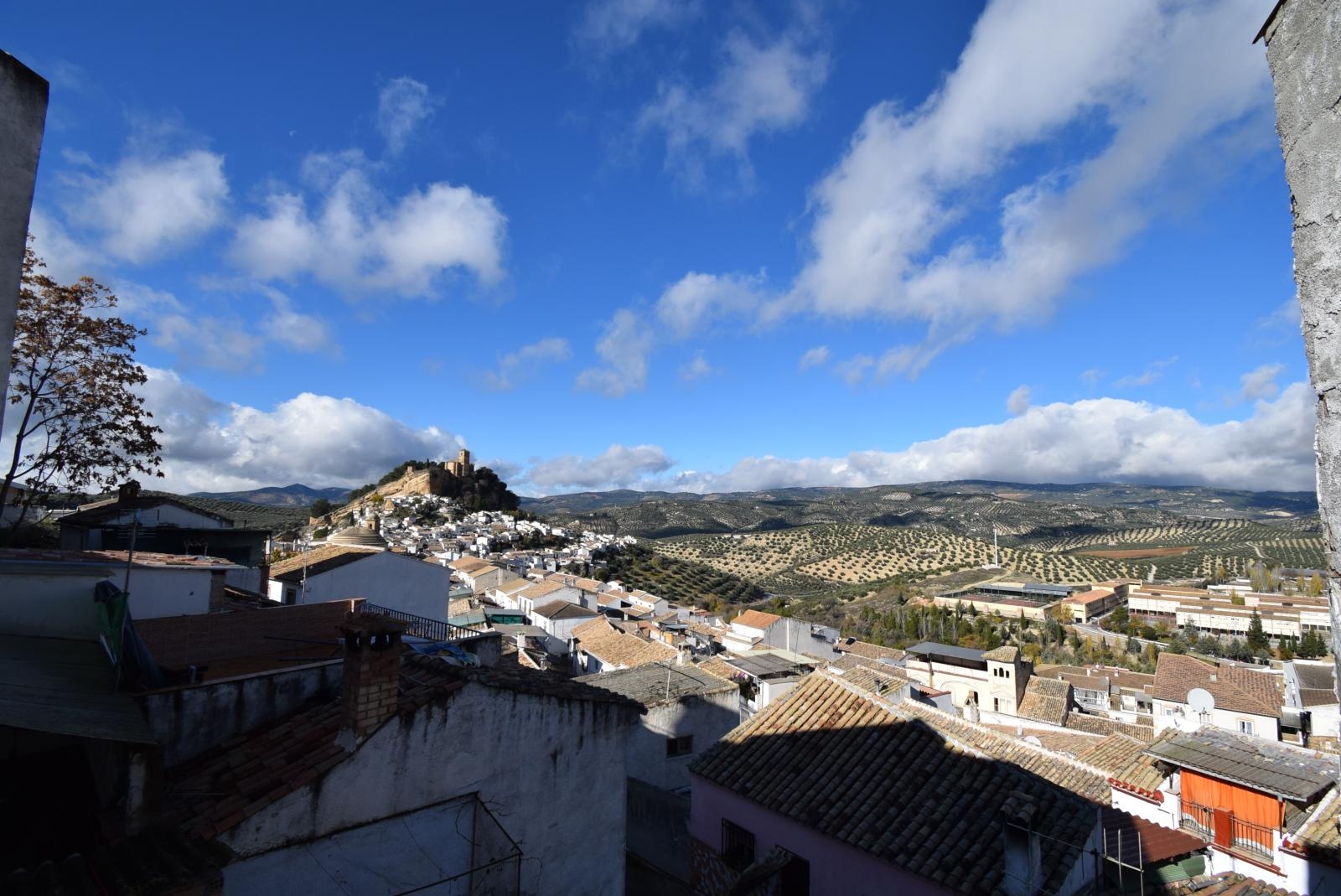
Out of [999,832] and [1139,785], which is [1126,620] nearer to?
[1139,785]

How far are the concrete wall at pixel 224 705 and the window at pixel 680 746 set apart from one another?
10167 millimetres

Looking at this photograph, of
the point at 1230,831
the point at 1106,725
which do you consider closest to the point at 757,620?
the point at 1106,725

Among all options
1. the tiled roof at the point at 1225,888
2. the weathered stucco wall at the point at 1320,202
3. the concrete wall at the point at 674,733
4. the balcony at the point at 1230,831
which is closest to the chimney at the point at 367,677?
the weathered stucco wall at the point at 1320,202

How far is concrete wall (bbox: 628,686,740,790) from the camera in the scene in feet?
52.5

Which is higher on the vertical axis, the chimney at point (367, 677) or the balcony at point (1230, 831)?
the chimney at point (367, 677)

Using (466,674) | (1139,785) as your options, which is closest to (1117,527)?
(1139,785)

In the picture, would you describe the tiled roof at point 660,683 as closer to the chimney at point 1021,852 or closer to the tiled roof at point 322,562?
the tiled roof at point 322,562

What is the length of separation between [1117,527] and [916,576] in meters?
99.2

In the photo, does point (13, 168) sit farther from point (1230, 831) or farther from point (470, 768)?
point (1230, 831)

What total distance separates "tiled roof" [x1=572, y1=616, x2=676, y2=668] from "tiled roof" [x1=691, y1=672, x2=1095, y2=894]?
14.4 metres

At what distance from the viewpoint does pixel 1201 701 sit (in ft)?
110

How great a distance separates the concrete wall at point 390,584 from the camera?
17594 millimetres

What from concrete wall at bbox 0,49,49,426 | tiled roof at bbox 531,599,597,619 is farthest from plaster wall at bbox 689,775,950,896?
tiled roof at bbox 531,599,597,619

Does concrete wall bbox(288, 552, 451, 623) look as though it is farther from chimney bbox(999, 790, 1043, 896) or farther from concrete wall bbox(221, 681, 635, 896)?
chimney bbox(999, 790, 1043, 896)
